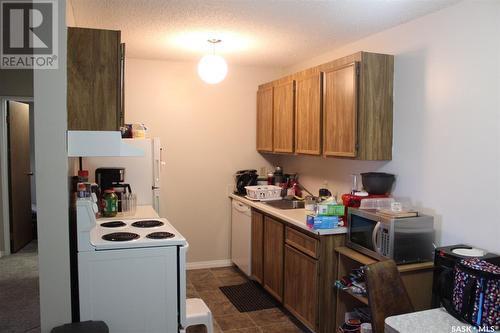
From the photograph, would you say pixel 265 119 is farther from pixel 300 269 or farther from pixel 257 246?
pixel 300 269

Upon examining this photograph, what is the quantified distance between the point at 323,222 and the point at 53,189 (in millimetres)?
1850

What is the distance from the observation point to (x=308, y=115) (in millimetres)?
3678

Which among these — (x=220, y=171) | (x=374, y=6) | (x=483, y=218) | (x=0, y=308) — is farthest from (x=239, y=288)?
(x=374, y=6)

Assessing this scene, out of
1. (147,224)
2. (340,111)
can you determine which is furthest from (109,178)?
(340,111)

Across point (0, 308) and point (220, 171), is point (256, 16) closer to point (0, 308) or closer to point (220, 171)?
point (220, 171)

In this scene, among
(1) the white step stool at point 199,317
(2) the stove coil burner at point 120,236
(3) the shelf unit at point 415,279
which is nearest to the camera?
(2) the stove coil burner at point 120,236

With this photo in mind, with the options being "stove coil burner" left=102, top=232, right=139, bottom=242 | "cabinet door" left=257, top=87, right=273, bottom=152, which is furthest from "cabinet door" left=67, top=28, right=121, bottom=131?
"cabinet door" left=257, top=87, right=273, bottom=152

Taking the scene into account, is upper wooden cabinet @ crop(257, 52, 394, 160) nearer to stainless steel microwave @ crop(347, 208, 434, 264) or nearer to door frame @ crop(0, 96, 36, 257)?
stainless steel microwave @ crop(347, 208, 434, 264)

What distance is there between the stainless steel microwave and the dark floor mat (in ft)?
4.58

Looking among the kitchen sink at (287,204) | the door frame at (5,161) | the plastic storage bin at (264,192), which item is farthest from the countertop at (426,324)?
the door frame at (5,161)

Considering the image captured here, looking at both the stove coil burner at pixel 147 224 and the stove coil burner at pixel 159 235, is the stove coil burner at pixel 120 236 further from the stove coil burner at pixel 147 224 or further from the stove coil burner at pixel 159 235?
the stove coil burner at pixel 147 224

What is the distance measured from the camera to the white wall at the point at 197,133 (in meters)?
4.55

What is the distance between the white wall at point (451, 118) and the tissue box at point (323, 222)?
586 mm

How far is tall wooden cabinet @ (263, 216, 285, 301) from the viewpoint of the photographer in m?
3.60
